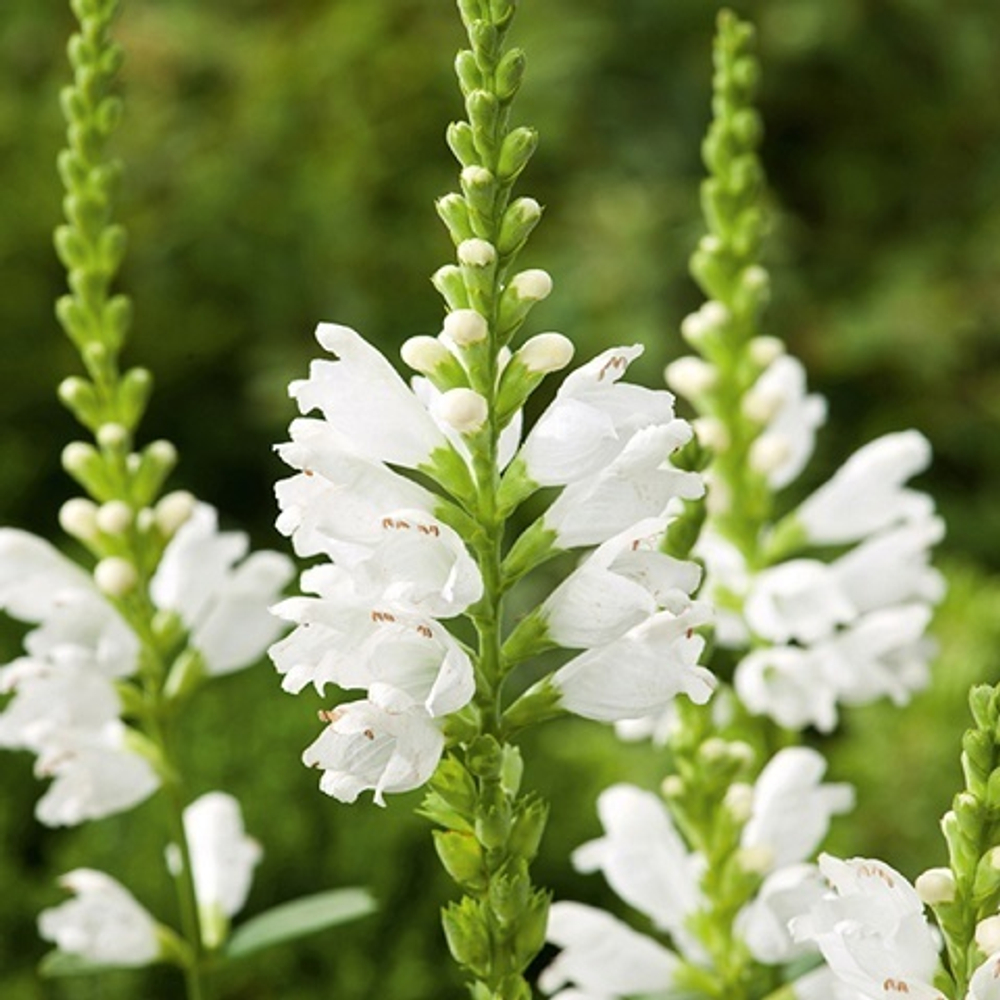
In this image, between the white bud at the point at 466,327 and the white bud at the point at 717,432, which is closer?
the white bud at the point at 466,327

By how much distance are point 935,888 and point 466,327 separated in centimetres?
33

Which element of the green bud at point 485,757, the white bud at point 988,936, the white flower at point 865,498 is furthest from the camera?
the white flower at point 865,498

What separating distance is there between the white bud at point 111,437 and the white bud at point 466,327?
0.49 m

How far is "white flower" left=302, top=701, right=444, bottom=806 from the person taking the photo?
0.86 metres

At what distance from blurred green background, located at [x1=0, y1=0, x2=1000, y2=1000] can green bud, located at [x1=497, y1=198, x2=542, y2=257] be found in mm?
2444

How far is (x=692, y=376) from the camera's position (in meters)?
1.44

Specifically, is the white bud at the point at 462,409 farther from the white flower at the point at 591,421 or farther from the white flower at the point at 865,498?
the white flower at the point at 865,498

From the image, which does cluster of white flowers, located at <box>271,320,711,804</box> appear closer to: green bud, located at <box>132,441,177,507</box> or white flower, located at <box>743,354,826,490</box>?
green bud, located at <box>132,441,177,507</box>

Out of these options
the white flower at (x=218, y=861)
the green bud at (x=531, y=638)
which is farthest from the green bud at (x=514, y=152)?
the white flower at (x=218, y=861)

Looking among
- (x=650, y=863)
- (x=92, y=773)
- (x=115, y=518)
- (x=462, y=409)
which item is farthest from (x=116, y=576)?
(x=462, y=409)

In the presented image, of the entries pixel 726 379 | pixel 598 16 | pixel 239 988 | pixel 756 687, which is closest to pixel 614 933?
pixel 756 687

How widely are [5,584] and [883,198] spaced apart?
3326 mm

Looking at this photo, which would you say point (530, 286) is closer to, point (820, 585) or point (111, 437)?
point (111, 437)

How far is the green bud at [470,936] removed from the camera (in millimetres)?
902
